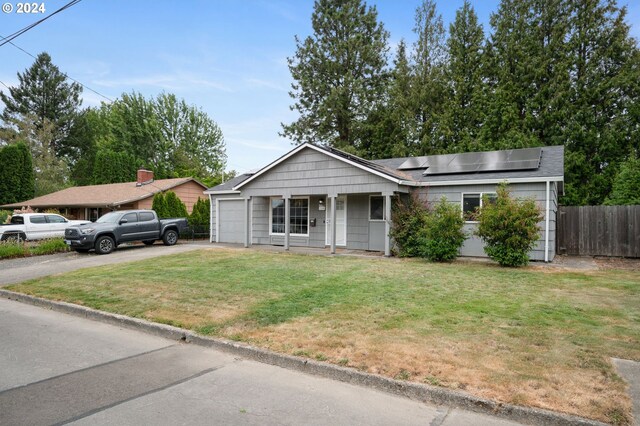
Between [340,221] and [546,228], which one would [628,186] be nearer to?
[546,228]

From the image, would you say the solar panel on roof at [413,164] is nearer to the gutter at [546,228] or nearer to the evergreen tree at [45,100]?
the gutter at [546,228]

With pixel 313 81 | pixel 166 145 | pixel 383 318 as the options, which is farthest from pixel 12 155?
pixel 383 318

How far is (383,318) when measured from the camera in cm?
606

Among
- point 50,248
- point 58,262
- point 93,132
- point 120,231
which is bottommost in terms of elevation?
point 58,262

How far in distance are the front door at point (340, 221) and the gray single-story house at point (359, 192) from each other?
4cm


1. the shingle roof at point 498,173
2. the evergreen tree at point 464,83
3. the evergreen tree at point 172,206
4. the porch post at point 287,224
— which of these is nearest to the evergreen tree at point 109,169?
the evergreen tree at point 172,206

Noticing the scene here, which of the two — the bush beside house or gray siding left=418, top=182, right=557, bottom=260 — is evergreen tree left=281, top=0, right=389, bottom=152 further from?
the bush beside house

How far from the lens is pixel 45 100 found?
148 ft

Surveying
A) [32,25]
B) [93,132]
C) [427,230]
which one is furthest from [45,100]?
[427,230]

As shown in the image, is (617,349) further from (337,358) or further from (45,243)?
(45,243)

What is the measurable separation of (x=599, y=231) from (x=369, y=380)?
1498cm

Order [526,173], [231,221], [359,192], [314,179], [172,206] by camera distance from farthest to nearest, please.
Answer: [172,206] < [231,221] < [314,179] < [359,192] < [526,173]

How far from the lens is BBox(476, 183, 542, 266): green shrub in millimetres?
11055

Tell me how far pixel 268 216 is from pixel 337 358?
1458cm
